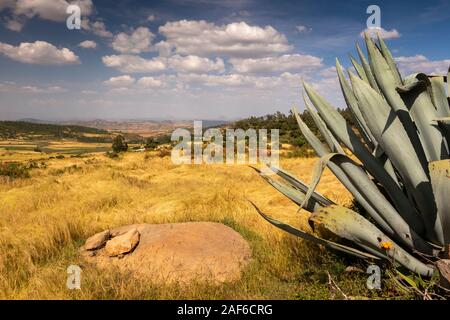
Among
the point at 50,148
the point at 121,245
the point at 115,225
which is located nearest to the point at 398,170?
the point at 121,245

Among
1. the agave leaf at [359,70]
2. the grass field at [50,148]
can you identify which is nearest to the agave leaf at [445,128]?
the agave leaf at [359,70]

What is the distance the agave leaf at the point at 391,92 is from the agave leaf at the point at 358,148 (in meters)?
0.15

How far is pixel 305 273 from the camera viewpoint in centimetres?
337

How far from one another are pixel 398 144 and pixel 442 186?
40cm

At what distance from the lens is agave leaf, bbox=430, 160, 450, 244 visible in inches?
81.3

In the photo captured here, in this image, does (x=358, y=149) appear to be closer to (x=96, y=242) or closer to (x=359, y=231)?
(x=359, y=231)

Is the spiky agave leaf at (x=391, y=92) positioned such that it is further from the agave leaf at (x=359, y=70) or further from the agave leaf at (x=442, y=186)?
the agave leaf at (x=359, y=70)

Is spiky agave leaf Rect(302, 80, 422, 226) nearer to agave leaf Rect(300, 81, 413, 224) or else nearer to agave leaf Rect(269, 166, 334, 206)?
agave leaf Rect(300, 81, 413, 224)

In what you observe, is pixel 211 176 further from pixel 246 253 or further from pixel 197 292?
pixel 197 292

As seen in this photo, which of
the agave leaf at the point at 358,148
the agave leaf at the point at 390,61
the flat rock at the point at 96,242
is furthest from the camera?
the flat rock at the point at 96,242

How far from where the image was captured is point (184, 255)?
401 cm

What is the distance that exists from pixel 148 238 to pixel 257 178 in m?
8.53

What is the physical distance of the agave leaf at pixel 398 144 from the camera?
239 centimetres
